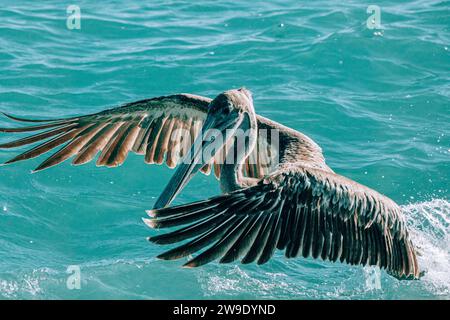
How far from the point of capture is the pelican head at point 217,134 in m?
7.54

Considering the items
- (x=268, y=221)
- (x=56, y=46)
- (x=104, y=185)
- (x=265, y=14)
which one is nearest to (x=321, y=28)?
(x=265, y=14)

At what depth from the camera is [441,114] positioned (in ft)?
45.8

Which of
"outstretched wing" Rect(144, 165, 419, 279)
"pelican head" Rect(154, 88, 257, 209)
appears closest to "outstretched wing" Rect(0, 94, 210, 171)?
"pelican head" Rect(154, 88, 257, 209)

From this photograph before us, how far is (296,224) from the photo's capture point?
720 cm

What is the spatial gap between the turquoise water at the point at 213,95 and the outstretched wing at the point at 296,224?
5.56ft

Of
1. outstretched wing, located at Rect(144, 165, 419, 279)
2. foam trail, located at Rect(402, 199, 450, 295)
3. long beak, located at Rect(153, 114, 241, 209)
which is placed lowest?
foam trail, located at Rect(402, 199, 450, 295)

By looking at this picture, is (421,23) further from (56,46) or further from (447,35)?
(56,46)

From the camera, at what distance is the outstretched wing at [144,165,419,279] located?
6.50m

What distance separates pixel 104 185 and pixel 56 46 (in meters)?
4.99

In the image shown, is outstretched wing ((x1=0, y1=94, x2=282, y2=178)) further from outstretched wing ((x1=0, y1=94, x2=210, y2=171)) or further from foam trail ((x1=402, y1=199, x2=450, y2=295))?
foam trail ((x1=402, y1=199, x2=450, y2=295))

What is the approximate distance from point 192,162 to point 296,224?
1.11 m

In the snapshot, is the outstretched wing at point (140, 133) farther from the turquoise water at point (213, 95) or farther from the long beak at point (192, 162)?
the long beak at point (192, 162)

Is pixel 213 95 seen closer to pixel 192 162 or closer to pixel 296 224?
pixel 192 162

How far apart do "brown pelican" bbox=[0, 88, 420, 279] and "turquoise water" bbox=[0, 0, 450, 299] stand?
1.46m
